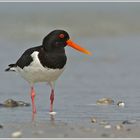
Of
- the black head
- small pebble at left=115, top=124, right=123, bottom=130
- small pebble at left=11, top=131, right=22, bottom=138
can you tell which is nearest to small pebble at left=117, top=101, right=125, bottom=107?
the black head

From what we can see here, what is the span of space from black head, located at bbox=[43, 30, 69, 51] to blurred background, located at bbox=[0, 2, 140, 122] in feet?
3.15

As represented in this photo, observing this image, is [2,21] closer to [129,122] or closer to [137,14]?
[137,14]

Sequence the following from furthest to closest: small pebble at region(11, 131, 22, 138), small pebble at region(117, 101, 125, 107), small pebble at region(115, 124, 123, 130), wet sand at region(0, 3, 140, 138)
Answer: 1. small pebble at region(117, 101, 125, 107)
2. wet sand at region(0, 3, 140, 138)
3. small pebble at region(115, 124, 123, 130)
4. small pebble at region(11, 131, 22, 138)

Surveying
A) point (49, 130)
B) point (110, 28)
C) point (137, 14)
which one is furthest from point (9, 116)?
point (137, 14)

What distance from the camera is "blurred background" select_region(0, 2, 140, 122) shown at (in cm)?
970

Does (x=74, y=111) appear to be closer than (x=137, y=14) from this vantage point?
Yes

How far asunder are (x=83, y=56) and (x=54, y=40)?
19.1 feet

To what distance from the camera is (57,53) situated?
31.7 ft

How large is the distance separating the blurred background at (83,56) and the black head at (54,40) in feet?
3.15

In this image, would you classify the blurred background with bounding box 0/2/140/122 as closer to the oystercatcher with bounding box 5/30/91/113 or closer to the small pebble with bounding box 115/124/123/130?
the oystercatcher with bounding box 5/30/91/113

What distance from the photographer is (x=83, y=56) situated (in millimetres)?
15453

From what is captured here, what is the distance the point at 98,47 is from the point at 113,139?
33.0ft

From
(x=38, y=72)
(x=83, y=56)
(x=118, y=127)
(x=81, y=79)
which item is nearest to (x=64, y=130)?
(x=118, y=127)

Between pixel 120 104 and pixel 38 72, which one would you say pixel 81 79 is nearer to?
pixel 120 104
